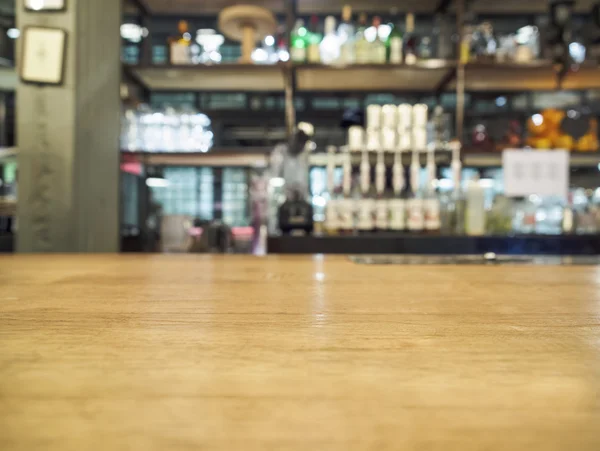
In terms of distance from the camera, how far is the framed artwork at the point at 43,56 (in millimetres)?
2369

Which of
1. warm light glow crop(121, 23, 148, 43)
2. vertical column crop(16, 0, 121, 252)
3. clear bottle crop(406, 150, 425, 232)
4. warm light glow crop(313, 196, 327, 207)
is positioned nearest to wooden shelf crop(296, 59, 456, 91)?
clear bottle crop(406, 150, 425, 232)

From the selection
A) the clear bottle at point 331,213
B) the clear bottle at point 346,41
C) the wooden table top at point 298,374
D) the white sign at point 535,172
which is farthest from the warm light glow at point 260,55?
the wooden table top at point 298,374

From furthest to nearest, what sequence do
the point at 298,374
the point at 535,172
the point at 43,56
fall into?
1. the point at 535,172
2. the point at 43,56
3. the point at 298,374

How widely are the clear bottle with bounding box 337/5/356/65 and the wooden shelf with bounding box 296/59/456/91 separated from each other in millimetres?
65

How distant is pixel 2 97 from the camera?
310 centimetres

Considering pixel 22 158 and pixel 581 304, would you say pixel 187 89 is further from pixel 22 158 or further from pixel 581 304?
pixel 581 304

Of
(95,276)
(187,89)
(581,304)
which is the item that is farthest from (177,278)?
(187,89)

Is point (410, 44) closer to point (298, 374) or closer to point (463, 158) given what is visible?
point (463, 158)

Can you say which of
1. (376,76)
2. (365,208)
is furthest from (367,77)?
(365,208)

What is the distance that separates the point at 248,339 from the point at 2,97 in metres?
3.61

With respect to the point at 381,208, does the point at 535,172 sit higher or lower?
higher

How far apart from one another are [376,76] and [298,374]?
9.14 ft

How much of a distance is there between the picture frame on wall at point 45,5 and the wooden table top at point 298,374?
252 cm

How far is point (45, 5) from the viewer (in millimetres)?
2385
